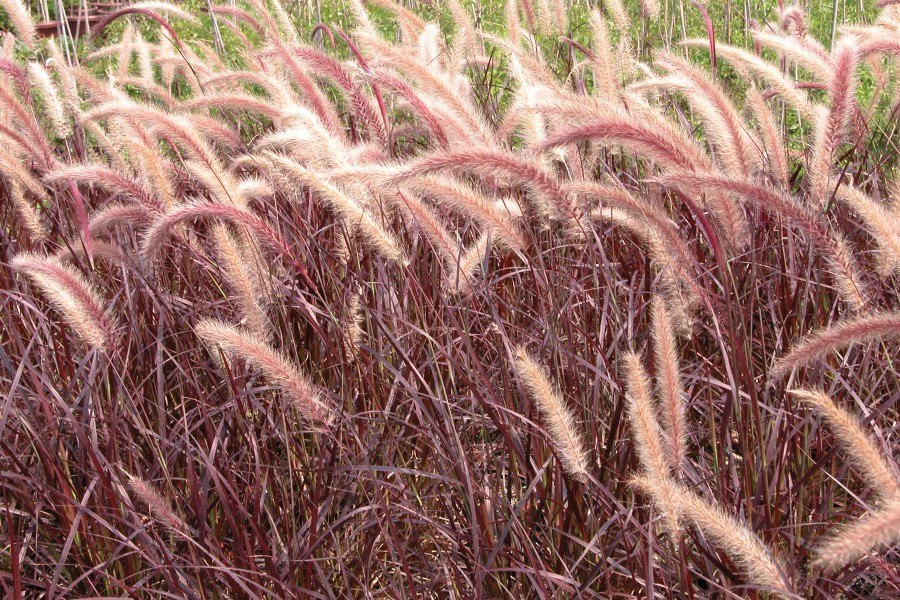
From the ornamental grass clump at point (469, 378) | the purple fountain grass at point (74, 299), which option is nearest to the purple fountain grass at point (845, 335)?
the ornamental grass clump at point (469, 378)

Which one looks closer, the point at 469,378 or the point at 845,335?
the point at 845,335

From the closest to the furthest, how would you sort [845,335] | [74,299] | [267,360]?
1. [845,335]
2. [267,360]
3. [74,299]

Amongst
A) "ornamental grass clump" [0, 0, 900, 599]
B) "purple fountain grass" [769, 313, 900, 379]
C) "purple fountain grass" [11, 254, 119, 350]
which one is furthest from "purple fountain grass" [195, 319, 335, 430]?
"purple fountain grass" [769, 313, 900, 379]

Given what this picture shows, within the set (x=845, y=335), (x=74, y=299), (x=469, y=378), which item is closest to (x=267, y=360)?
(x=469, y=378)

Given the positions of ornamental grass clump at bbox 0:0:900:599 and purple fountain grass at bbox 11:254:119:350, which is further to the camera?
purple fountain grass at bbox 11:254:119:350

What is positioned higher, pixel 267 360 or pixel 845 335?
pixel 845 335

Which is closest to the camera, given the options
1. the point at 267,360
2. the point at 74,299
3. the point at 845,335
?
the point at 845,335

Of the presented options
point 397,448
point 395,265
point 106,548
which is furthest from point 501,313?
point 106,548

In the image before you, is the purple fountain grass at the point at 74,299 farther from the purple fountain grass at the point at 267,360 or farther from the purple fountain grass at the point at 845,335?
the purple fountain grass at the point at 845,335

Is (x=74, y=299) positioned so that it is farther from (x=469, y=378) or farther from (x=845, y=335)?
(x=845, y=335)

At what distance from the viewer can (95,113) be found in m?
2.62

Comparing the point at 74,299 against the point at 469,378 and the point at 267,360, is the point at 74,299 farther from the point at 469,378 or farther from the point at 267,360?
the point at 469,378

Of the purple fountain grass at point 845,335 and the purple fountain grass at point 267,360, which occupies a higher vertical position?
the purple fountain grass at point 845,335

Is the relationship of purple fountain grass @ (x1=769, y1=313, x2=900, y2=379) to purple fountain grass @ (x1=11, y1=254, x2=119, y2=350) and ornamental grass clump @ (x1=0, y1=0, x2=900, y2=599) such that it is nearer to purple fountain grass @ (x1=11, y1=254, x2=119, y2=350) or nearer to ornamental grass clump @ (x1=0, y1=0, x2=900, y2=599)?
ornamental grass clump @ (x1=0, y1=0, x2=900, y2=599)
